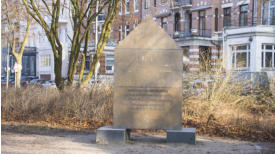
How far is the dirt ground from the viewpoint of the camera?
24.7 ft

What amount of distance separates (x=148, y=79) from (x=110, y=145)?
156cm

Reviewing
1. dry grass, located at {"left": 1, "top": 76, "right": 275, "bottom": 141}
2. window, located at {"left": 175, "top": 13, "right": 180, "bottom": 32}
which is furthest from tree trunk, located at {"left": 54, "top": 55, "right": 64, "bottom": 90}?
window, located at {"left": 175, "top": 13, "right": 180, "bottom": 32}

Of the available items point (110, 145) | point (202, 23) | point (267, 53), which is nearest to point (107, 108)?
point (110, 145)

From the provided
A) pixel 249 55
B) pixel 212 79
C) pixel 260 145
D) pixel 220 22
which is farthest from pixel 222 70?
pixel 220 22

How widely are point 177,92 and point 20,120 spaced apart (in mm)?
6472

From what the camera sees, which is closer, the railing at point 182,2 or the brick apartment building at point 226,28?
the brick apartment building at point 226,28

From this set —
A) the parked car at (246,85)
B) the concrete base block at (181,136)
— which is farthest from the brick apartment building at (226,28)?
the concrete base block at (181,136)

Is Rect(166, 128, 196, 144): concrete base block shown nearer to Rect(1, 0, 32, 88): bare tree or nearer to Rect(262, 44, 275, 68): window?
Rect(1, 0, 32, 88): bare tree

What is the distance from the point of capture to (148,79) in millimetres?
8227

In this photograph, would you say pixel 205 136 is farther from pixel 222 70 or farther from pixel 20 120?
pixel 20 120

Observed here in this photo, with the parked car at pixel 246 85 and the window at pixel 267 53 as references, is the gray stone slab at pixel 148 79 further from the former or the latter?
the window at pixel 267 53

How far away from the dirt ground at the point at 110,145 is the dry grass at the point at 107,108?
1483 millimetres

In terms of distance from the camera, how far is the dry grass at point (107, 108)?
10906 millimetres

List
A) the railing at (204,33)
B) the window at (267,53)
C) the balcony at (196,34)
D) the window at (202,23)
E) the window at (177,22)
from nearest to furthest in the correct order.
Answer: the window at (267,53) < the balcony at (196,34) < the railing at (204,33) < the window at (202,23) < the window at (177,22)
